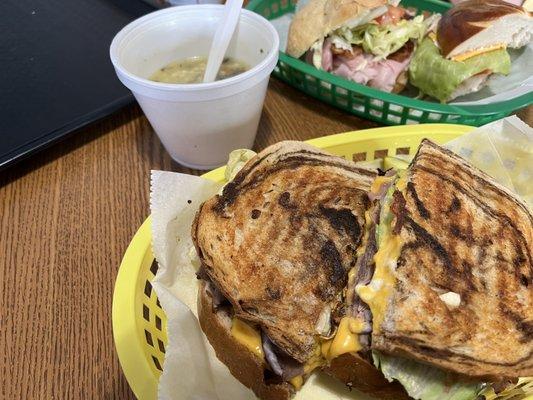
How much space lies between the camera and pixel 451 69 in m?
1.71

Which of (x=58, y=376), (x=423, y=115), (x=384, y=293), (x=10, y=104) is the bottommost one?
(x=58, y=376)

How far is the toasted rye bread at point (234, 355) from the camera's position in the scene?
910mm

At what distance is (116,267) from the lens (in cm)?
126

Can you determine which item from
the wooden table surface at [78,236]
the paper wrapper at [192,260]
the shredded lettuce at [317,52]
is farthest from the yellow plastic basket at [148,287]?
the shredded lettuce at [317,52]

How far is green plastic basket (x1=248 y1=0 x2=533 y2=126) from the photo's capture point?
57.3 inches

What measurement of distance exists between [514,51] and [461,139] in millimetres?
904

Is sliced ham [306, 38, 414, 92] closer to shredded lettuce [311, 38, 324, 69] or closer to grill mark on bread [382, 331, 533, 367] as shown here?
shredded lettuce [311, 38, 324, 69]

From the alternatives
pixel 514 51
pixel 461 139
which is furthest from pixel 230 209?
pixel 514 51

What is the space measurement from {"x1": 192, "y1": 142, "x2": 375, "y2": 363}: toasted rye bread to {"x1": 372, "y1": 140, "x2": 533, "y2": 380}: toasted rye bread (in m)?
0.14

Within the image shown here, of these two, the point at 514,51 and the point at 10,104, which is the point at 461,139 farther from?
the point at 10,104

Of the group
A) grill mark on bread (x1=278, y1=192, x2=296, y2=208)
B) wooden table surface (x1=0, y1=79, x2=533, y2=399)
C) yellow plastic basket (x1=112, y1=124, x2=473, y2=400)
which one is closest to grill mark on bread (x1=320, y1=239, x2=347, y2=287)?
grill mark on bread (x1=278, y1=192, x2=296, y2=208)

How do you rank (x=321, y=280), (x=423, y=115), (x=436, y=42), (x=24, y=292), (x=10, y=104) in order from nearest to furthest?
(x=321, y=280) → (x=24, y=292) → (x=423, y=115) → (x=10, y=104) → (x=436, y=42)

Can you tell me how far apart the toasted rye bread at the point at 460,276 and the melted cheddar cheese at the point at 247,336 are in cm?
24

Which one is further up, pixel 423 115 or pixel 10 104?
pixel 423 115
